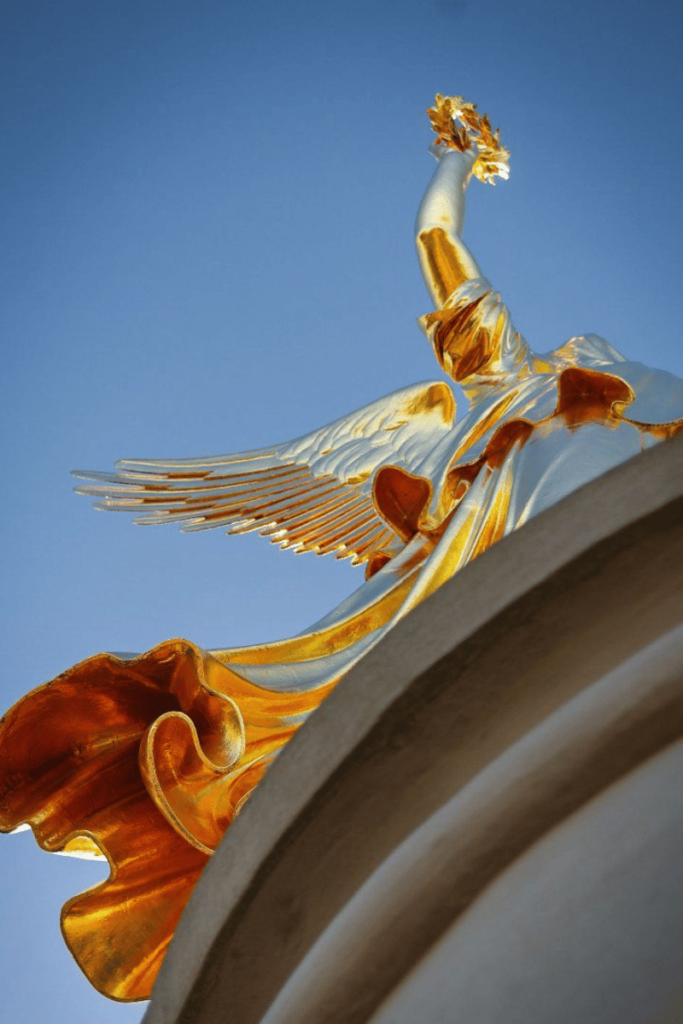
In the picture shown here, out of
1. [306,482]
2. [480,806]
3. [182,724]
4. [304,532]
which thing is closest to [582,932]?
[480,806]

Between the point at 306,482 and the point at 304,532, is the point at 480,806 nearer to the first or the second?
the point at 304,532

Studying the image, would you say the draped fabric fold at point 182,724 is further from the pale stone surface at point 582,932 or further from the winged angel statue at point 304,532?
the pale stone surface at point 582,932

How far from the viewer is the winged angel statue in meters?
2.07

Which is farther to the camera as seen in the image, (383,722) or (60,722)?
(60,722)

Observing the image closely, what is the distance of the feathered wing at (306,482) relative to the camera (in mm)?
3754

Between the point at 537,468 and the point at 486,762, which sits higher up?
the point at 537,468

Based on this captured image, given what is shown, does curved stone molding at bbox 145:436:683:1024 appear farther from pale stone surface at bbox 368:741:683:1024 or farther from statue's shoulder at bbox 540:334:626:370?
statue's shoulder at bbox 540:334:626:370

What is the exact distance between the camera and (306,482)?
405 cm

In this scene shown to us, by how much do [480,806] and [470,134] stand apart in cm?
397

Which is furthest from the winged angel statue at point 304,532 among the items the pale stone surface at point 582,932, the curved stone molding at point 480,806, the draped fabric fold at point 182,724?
the pale stone surface at point 582,932

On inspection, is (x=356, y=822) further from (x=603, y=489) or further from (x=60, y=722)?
(x=60, y=722)

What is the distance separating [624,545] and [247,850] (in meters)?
0.47

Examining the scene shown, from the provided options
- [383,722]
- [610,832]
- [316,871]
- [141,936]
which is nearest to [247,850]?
[316,871]

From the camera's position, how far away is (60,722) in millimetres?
2109
